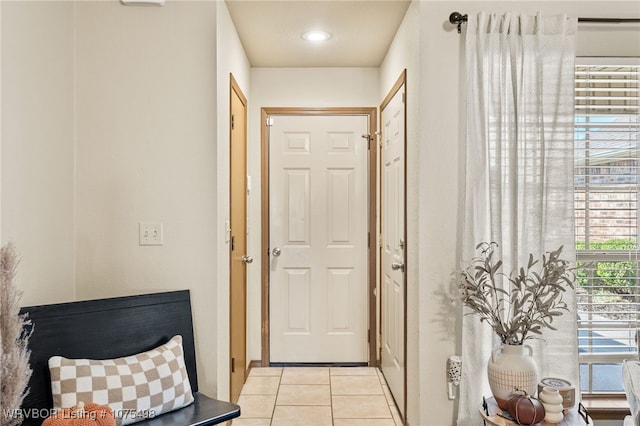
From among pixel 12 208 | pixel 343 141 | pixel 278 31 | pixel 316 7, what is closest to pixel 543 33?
pixel 316 7

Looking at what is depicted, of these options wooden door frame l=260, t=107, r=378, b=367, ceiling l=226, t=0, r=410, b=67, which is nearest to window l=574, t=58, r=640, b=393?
ceiling l=226, t=0, r=410, b=67

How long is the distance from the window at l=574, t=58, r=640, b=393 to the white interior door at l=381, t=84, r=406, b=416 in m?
0.93

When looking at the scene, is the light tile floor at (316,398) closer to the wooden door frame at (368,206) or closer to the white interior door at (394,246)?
the white interior door at (394,246)

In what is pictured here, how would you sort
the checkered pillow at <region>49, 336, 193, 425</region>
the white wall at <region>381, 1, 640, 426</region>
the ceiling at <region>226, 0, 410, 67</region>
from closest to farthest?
the checkered pillow at <region>49, 336, 193, 425</region>, the white wall at <region>381, 1, 640, 426</region>, the ceiling at <region>226, 0, 410, 67</region>

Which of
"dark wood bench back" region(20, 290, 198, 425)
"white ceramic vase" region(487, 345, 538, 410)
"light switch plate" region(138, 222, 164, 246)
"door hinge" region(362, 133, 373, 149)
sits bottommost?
"white ceramic vase" region(487, 345, 538, 410)

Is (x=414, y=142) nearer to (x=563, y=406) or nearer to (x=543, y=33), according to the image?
(x=543, y=33)

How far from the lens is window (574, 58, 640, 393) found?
246 cm

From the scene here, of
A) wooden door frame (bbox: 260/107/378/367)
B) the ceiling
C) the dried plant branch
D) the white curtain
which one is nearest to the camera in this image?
the dried plant branch

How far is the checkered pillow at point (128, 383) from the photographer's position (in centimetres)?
184

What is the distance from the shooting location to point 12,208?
6.30ft

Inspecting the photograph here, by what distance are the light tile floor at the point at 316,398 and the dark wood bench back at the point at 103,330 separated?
0.89 m

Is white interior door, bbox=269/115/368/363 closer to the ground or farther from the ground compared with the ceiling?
closer to the ground

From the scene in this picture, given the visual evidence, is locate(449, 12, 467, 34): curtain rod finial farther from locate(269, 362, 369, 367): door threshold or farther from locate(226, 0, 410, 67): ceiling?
locate(269, 362, 369, 367): door threshold

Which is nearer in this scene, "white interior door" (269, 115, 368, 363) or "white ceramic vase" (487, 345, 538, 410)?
"white ceramic vase" (487, 345, 538, 410)
